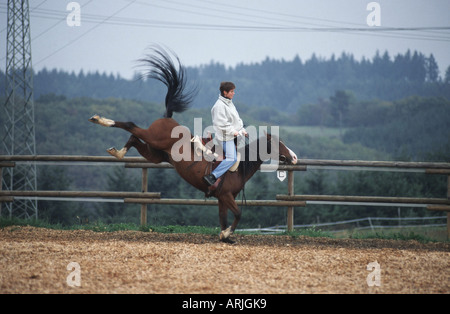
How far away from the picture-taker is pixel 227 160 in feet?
24.5

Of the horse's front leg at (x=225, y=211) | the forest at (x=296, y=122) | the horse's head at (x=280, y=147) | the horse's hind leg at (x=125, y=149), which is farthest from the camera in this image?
the forest at (x=296, y=122)

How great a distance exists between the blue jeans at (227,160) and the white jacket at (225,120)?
11 centimetres

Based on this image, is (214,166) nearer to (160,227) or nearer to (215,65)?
(160,227)

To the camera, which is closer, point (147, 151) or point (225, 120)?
point (225, 120)

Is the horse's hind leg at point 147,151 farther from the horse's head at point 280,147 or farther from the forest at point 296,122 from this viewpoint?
the forest at point 296,122

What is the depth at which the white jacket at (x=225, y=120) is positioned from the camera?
7.38 meters

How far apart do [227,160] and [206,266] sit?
205 centimetres

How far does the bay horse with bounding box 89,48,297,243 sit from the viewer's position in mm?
7465

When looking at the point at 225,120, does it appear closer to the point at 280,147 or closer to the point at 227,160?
the point at 227,160

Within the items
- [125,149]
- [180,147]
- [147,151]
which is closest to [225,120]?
[180,147]

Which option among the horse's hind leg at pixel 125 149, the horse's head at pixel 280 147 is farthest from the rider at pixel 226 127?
the horse's hind leg at pixel 125 149

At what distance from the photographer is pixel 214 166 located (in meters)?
7.57

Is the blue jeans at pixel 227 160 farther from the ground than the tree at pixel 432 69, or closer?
closer
